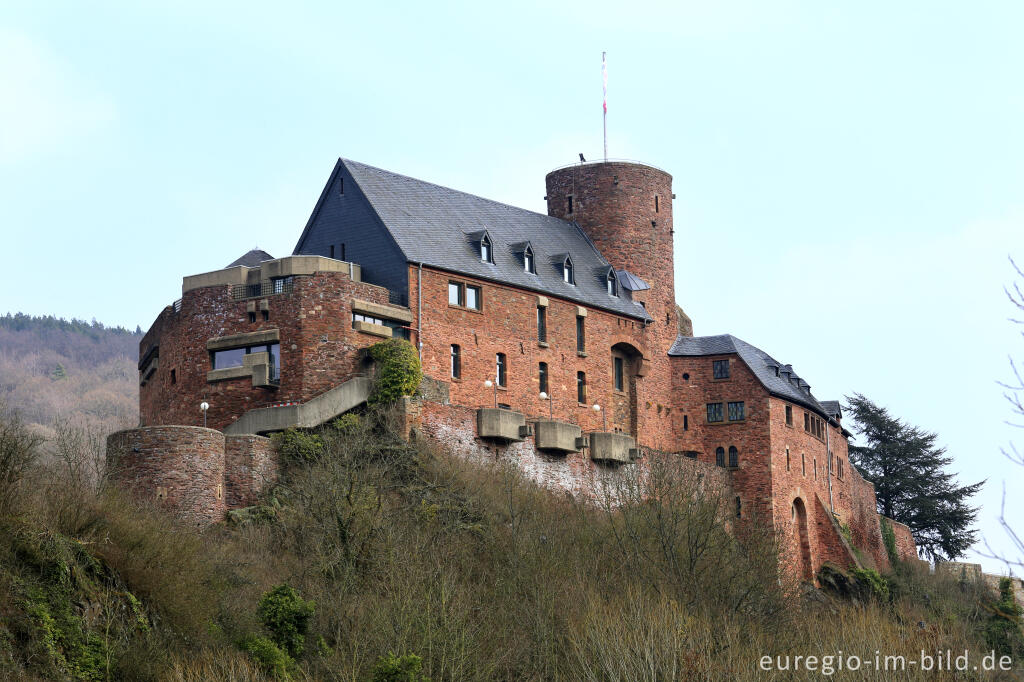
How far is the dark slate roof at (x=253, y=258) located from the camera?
55.7 m

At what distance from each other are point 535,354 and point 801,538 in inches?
585

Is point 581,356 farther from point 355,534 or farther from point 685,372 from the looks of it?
point 355,534

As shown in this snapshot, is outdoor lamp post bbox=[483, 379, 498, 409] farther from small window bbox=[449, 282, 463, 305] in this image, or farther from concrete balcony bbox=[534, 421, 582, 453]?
small window bbox=[449, 282, 463, 305]

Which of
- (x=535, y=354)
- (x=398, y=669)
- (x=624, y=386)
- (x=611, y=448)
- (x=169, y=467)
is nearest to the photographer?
(x=398, y=669)

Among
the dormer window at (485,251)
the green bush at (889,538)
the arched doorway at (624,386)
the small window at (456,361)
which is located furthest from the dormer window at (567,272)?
the green bush at (889,538)

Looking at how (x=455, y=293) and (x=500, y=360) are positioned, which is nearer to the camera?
(x=455, y=293)

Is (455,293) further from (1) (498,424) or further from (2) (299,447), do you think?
(2) (299,447)

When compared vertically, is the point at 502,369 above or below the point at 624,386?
above

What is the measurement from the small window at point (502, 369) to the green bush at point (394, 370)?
17.9 feet

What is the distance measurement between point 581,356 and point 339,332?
11986 millimetres

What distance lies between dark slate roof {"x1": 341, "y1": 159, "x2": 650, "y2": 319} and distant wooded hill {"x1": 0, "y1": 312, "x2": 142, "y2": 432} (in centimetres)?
7170

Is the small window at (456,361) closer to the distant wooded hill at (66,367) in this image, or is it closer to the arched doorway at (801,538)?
the arched doorway at (801,538)

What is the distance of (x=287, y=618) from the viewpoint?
34.8m

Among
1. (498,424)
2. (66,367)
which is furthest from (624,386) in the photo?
(66,367)
